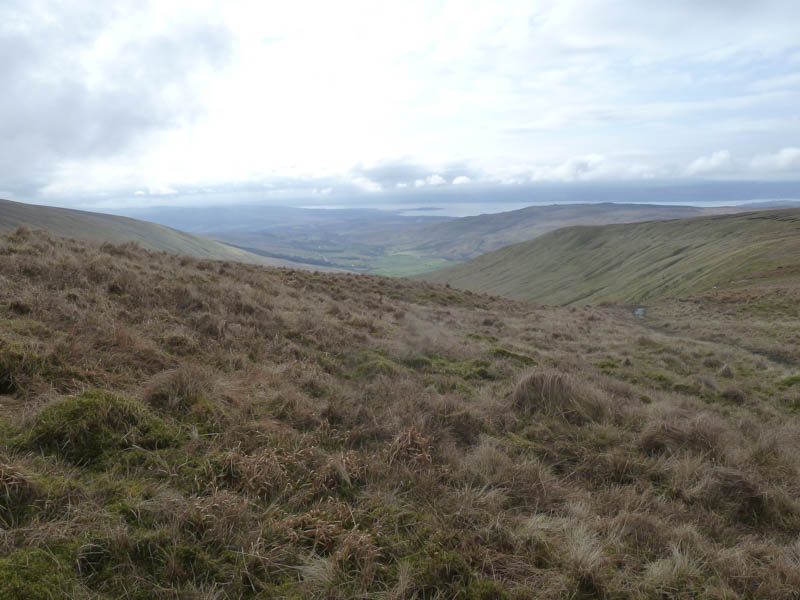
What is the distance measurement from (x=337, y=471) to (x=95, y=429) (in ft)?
9.28

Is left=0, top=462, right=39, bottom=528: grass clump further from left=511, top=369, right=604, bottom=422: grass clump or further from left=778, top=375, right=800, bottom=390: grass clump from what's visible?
left=778, top=375, right=800, bottom=390: grass clump

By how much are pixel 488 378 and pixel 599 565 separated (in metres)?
6.14

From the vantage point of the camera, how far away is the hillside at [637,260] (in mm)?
64125

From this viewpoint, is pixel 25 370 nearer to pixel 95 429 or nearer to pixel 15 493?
pixel 95 429

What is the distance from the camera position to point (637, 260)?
373 ft

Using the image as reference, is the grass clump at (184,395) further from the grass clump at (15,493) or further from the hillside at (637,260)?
the hillside at (637,260)

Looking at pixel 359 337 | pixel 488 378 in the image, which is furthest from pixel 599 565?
pixel 359 337

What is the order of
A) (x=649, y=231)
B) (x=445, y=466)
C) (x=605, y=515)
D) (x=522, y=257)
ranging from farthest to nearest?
1. (x=522, y=257)
2. (x=649, y=231)
3. (x=445, y=466)
4. (x=605, y=515)

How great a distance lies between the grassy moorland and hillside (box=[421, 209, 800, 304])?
62687 millimetres

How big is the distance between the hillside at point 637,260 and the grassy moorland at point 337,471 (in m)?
62.7

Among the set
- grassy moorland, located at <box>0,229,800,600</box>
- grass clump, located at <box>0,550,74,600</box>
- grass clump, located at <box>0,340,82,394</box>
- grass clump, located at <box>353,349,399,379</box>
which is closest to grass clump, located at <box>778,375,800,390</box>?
grassy moorland, located at <box>0,229,800,600</box>

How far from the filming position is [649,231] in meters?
145

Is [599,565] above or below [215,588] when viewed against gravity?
below

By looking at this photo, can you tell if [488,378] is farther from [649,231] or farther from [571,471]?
[649,231]
